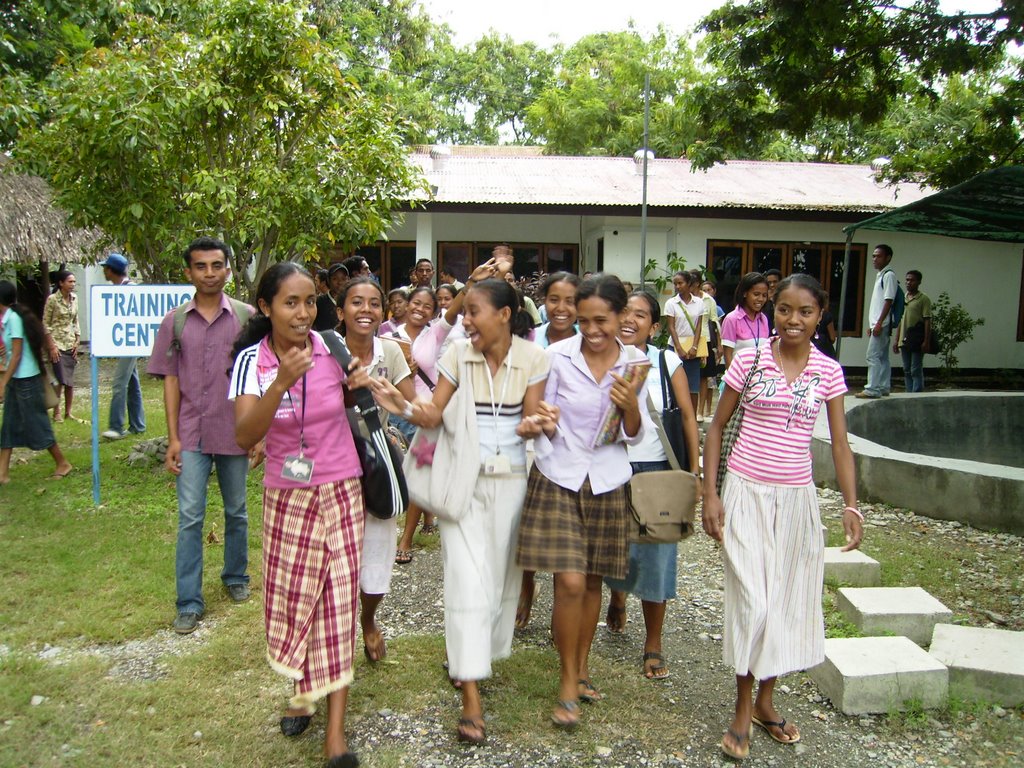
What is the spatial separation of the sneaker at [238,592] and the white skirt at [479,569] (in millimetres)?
1829

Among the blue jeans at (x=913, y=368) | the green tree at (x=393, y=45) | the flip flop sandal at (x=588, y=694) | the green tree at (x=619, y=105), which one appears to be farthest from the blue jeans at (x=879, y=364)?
the green tree at (x=619, y=105)

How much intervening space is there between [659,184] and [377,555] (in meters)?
13.6

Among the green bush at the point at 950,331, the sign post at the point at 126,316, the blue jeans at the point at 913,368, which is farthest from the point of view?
the green bush at the point at 950,331

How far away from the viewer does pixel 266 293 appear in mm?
3111

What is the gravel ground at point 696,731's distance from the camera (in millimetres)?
3180

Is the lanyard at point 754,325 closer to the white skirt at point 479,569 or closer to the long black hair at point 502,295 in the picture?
the long black hair at point 502,295

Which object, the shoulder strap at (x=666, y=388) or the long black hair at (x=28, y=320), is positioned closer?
the shoulder strap at (x=666, y=388)

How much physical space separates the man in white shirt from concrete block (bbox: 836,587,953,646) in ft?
23.3

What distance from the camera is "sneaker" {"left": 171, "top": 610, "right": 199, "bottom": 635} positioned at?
4211mm

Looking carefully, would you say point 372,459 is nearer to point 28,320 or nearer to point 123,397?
point 28,320

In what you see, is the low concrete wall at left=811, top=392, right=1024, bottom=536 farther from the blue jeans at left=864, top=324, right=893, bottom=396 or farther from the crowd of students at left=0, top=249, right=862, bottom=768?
the crowd of students at left=0, top=249, right=862, bottom=768

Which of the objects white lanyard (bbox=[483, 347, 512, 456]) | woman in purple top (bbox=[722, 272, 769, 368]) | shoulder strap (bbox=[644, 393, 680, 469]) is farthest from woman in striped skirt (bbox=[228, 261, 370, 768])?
woman in purple top (bbox=[722, 272, 769, 368])

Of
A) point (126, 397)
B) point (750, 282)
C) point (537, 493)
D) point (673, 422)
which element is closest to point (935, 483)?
point (750, 282)

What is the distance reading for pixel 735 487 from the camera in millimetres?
3281
